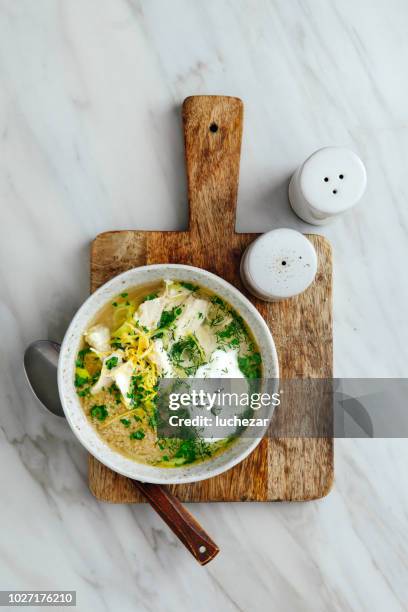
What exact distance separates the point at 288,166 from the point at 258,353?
0.55 meters

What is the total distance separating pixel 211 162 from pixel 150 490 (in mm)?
871

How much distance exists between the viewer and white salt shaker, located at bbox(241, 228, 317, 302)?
152 centimetres

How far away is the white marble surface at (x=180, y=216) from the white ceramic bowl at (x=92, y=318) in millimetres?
190

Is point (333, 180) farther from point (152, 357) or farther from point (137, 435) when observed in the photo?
point (137, 435)

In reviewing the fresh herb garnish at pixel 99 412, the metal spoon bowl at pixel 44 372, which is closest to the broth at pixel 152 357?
the fresh herb garnish at pixel 99 412

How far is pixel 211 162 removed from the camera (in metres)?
1.66

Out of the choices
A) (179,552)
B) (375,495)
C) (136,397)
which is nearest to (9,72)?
(136,397)

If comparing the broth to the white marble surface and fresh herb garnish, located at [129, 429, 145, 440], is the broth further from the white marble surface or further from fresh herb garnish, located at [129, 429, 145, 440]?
the white marble surface

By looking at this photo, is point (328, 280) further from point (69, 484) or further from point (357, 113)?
point (69, 484)

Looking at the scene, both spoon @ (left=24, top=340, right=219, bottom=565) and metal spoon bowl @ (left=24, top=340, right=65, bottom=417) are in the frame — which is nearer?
spoon @ (left=24, top=340, right=219, bottom=565)

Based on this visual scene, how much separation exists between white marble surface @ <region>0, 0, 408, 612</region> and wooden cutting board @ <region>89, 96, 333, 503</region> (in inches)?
3.6

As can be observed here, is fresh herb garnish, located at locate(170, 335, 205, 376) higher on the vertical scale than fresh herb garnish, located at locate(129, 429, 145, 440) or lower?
higher

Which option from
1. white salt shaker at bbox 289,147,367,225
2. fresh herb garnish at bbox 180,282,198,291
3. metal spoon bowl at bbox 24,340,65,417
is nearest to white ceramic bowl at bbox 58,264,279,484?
fresh herb garnish at bbox 180,282,198,291

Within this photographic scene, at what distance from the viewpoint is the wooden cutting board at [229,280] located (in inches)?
64.6
